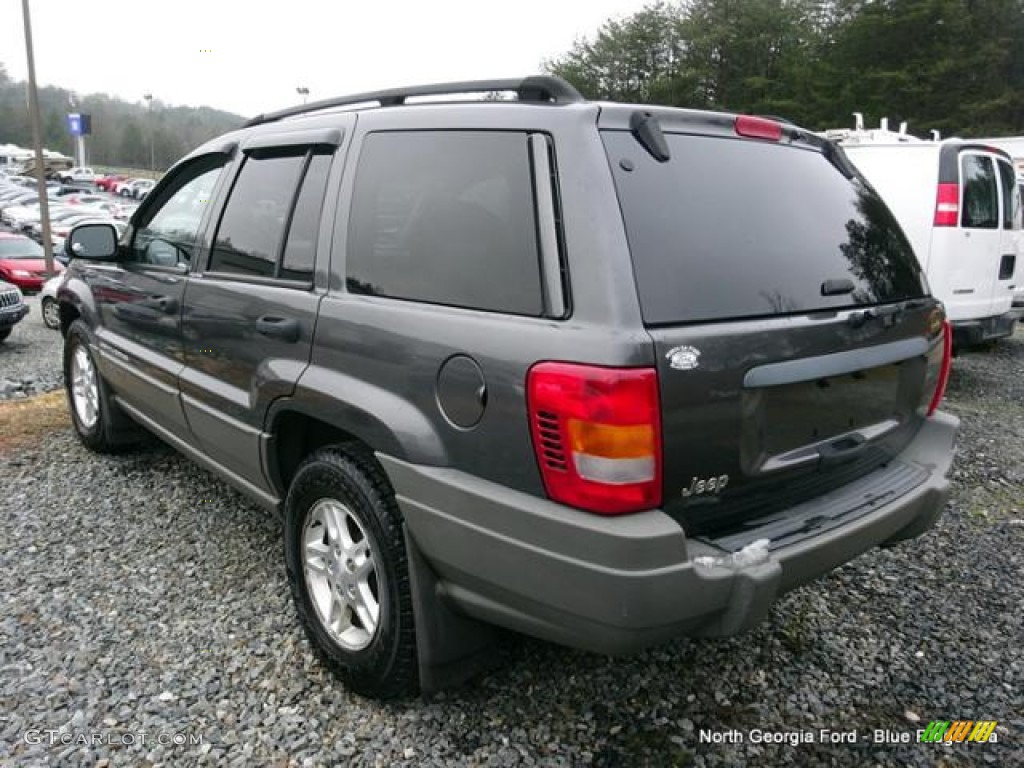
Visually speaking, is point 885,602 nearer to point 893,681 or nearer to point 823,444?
point 893,681

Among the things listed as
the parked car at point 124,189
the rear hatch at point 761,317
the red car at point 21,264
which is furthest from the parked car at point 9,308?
the parked car at point 124,189

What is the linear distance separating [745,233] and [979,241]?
6333mm

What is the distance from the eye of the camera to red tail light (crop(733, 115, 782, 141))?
2342 mm

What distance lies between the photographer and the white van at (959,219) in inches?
273

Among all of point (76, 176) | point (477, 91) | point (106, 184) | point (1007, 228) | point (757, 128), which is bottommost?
point (1007, 228)

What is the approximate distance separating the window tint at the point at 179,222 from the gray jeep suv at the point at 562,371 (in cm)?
53

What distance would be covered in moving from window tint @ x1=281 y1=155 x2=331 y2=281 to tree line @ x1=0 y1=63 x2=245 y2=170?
86609 millimetres

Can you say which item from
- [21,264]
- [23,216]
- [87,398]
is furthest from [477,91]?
[23,216]

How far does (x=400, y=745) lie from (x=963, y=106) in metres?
36.6

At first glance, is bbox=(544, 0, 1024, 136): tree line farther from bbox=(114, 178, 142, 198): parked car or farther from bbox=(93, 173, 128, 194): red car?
bbox=(93, 173, 128, 194): red car

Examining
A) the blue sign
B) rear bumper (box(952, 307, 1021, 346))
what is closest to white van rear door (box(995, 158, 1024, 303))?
rear bumper (box(952, 307, 1021, 346))

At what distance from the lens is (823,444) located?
2242 millimetres

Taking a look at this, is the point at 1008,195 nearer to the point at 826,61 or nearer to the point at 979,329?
the point at 979,329

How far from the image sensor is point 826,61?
35.0 m
